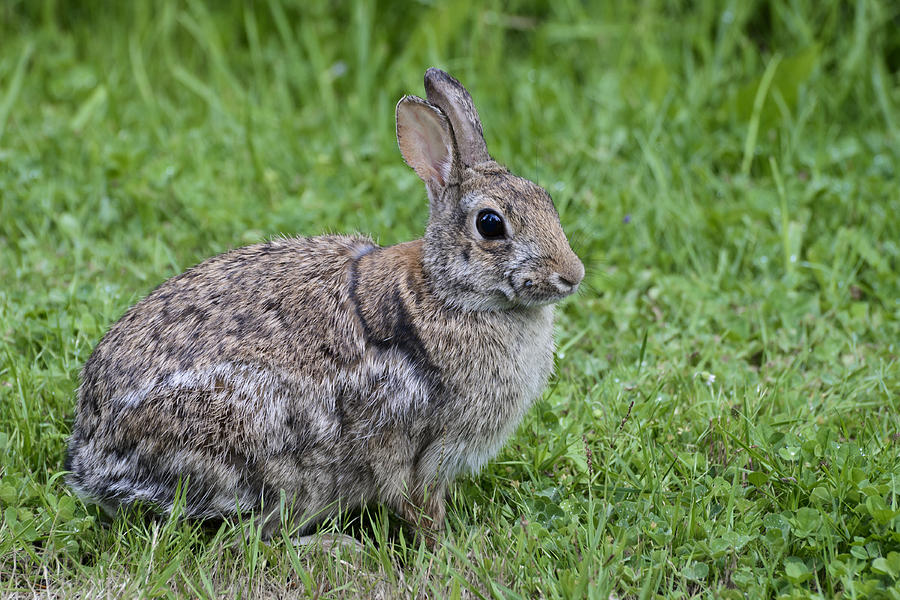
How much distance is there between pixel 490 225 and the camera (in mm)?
3951

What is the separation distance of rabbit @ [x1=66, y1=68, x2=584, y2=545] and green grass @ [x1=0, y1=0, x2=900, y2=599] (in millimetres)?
213

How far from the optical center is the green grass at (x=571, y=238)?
3746 millimetres

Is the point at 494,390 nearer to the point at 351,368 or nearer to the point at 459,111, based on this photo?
the point at 351,368

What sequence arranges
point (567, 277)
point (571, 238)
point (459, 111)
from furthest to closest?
point (571, 238)
point (459, 111)
point (567, 277)

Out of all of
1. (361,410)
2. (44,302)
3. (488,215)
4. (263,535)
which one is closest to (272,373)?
(361,410)

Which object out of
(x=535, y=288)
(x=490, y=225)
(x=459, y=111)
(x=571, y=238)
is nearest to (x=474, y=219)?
(x=490, y=225)

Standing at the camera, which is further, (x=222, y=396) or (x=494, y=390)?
(x=494, y=390)

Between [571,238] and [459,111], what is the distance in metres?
1.43

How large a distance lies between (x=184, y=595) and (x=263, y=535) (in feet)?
1.67

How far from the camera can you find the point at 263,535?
13.5 ft

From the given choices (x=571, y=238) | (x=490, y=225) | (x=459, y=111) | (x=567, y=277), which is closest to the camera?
(x=567, y=277)

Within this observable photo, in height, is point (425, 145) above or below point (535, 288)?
above

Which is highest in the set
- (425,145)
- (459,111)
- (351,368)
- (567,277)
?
(459,111)

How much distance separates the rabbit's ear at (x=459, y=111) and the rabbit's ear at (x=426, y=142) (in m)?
0.06
